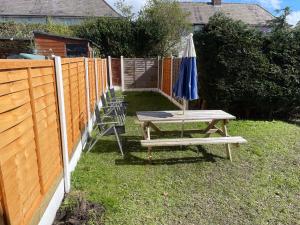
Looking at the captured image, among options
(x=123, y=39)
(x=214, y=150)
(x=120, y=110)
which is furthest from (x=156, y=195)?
(x=123, y=39)

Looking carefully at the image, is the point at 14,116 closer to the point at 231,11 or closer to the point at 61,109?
the point at 61,109

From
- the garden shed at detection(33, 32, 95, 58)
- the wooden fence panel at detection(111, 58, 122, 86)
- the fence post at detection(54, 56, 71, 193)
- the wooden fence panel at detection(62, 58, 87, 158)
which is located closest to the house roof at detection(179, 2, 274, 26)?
the wooden fence panel at detection(111, 58, 122, 86)

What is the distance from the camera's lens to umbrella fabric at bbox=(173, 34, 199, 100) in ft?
18.2

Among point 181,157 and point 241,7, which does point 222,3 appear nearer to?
point 241,7

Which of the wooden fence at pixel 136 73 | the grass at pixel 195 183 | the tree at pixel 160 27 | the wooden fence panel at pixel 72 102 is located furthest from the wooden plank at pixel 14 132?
the tree at pixel 160 27

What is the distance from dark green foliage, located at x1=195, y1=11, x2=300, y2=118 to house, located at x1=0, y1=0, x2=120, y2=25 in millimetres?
25387

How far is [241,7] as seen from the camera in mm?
35594

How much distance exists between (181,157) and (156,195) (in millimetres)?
1559

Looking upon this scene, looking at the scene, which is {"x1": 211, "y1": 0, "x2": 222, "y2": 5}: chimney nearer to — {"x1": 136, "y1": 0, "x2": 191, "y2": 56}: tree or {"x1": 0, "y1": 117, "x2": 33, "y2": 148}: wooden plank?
{"x1": 136, "y1": 0, "x2": 191, "y2": 56}: tree

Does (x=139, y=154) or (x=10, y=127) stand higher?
(x=10, y=127)

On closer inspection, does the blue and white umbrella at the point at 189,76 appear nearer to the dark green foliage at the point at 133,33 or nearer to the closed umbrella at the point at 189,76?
the closed umbrella at the point at 189,76

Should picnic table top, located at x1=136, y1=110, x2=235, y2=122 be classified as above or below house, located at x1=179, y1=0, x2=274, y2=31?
below

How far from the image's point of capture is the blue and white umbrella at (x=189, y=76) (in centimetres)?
554

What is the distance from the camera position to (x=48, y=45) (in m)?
16.9
